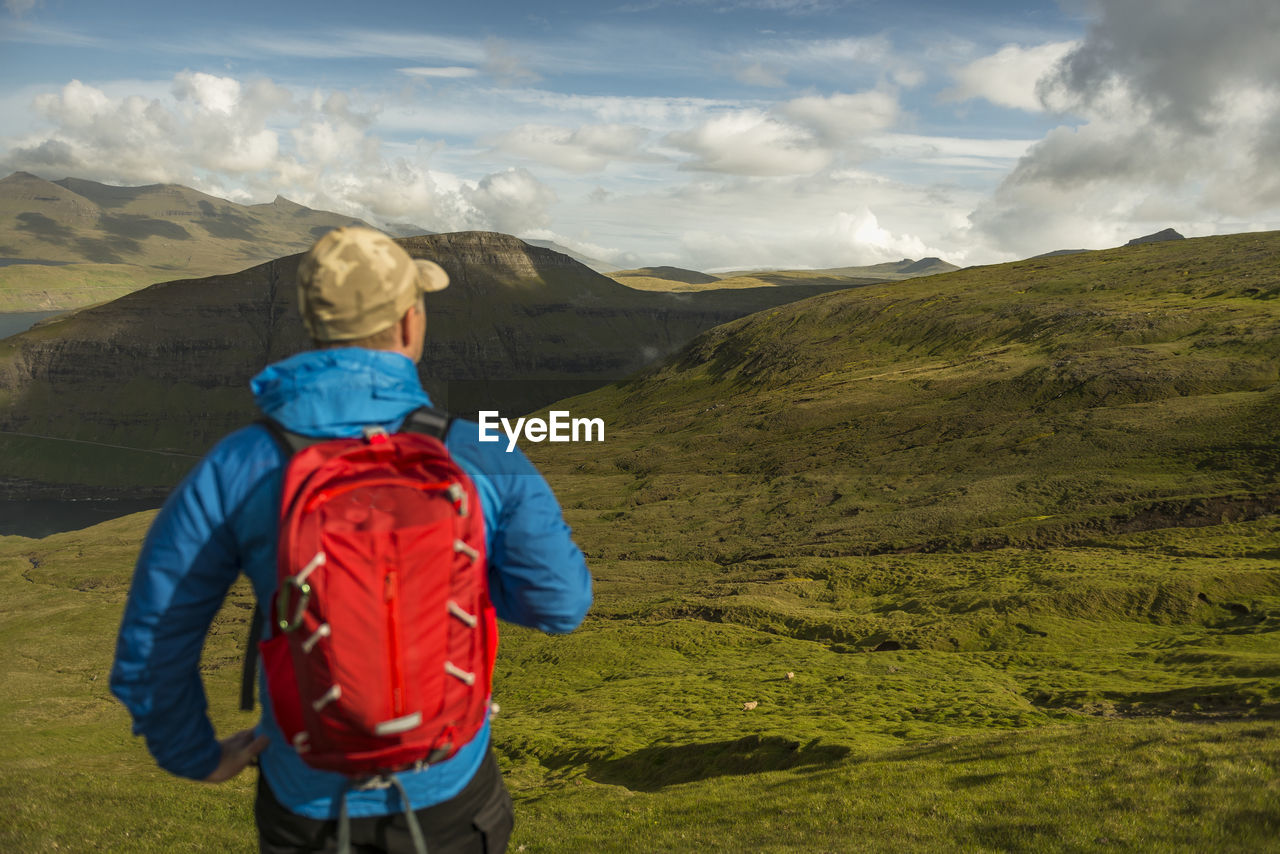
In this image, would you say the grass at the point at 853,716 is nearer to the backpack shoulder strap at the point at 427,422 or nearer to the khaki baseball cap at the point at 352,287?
the backpack shoulder strap at the point at 427,422

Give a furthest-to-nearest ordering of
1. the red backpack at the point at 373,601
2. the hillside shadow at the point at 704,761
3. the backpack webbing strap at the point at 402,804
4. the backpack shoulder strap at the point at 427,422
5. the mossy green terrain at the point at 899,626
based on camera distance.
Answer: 1. the hillside shadow at the point at 704,761
2. the mossy green terrain at the point at 899,626
3. the backpack shoulder strap at the point at 427,422
4. the backpack webbing strap at the point at 402,804
5. the red backpack at the point at 373,601

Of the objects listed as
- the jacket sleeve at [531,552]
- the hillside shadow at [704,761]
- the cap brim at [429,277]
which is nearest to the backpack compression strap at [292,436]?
the jacket sleeve at [531,552]

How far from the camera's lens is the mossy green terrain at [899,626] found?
1742 centimetres

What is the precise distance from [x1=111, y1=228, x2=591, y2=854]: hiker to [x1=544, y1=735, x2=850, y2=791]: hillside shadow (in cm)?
2270

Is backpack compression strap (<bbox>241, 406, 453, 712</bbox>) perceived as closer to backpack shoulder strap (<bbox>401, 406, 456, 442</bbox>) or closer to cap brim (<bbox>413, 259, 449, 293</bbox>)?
backpack shoulder strap (<bbox>401, 406, 456, 442</bbox>)

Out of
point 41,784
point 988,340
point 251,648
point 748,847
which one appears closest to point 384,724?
point 251,648

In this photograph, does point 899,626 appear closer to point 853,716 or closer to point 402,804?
point 853,716

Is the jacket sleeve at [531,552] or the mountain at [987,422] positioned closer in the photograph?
the jacket sleeve at [531,552]

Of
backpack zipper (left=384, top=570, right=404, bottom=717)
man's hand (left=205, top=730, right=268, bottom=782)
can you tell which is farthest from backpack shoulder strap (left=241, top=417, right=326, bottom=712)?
backpack zipper (left=384, top=570, right=404, bottom=717)

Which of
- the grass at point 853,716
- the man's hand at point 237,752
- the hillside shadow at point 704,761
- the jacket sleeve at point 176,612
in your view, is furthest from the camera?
the hillside shadow at point 704,761

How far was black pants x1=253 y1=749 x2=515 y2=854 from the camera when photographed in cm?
379

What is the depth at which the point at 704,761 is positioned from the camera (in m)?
28.6

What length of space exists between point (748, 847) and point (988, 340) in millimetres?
146979

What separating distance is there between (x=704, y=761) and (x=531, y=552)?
1065 inches
